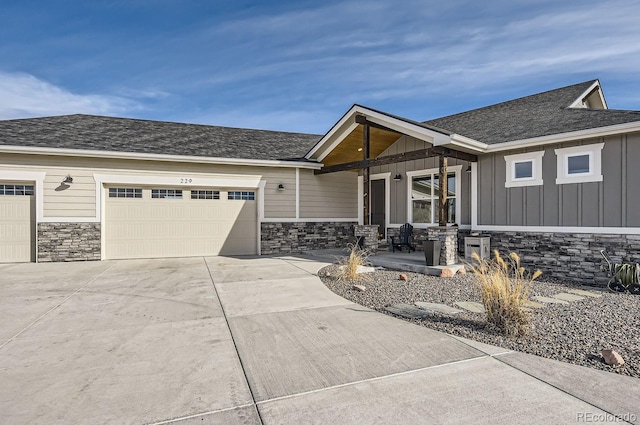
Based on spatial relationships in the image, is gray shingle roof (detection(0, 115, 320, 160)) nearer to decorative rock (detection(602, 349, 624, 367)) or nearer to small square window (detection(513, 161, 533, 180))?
small square window (detection(513, 161, 533, 180))

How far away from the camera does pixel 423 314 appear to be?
4.85 m

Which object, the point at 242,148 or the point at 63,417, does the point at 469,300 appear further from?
the point at 242,148

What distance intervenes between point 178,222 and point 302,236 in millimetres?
4112

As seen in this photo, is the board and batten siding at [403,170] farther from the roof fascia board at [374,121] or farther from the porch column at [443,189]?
the roof fascia board at [374,121]

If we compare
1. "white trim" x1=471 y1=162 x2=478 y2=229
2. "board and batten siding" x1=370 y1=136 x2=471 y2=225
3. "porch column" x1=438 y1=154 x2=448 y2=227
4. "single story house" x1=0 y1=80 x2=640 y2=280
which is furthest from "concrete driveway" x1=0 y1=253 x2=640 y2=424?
"board and batten siding" x1=370 y1=136 x2=471 y2=225

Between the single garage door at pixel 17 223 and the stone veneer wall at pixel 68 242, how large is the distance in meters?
0.34

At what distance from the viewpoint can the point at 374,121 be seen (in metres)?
10.2

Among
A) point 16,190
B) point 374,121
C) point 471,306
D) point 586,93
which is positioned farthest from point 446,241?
point 16,190

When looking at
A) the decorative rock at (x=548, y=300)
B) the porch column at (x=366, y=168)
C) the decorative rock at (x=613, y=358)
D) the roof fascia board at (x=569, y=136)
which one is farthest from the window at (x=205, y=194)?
the decorative rock at (x=613, y=358)

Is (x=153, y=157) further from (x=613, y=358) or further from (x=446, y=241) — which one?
(x=613, y=358)

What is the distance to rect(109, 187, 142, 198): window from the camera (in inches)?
404

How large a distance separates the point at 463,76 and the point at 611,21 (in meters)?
4.43

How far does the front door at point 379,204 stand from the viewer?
13.0 metres

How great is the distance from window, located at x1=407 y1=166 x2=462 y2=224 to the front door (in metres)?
1.75
